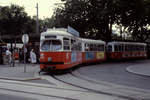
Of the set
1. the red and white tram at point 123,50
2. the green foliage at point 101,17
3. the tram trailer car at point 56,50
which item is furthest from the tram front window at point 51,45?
the red and white tram at point 123,50

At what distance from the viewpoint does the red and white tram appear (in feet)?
116

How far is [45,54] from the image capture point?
18328mm

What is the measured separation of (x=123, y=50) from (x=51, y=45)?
19.8 metres

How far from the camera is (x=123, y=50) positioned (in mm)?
36719

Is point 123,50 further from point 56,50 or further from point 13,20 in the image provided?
point 13,20

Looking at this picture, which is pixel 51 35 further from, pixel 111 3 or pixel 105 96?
pixel 111 3

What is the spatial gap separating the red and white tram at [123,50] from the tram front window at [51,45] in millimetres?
17850

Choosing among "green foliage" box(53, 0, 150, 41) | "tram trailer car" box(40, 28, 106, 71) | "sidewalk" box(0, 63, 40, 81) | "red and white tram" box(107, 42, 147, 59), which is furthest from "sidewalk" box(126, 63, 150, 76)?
"red and white tram" box(107, 42, 147, 59)

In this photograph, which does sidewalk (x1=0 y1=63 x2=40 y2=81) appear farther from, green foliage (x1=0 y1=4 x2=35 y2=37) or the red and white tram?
green foliage (x1=0 y1=4 x2=35 y2=37)

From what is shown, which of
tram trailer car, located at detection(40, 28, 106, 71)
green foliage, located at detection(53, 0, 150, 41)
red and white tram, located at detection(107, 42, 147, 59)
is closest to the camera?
tram trailer car, located at detection(40, 28, 106, 71)

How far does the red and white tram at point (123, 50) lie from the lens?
3547 centimetres

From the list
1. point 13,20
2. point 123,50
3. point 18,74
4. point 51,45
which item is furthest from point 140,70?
point 13,20

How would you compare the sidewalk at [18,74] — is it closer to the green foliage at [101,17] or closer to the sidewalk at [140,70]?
the sidewalk at [140,70]

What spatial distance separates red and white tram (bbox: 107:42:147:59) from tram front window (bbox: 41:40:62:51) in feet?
58.6
